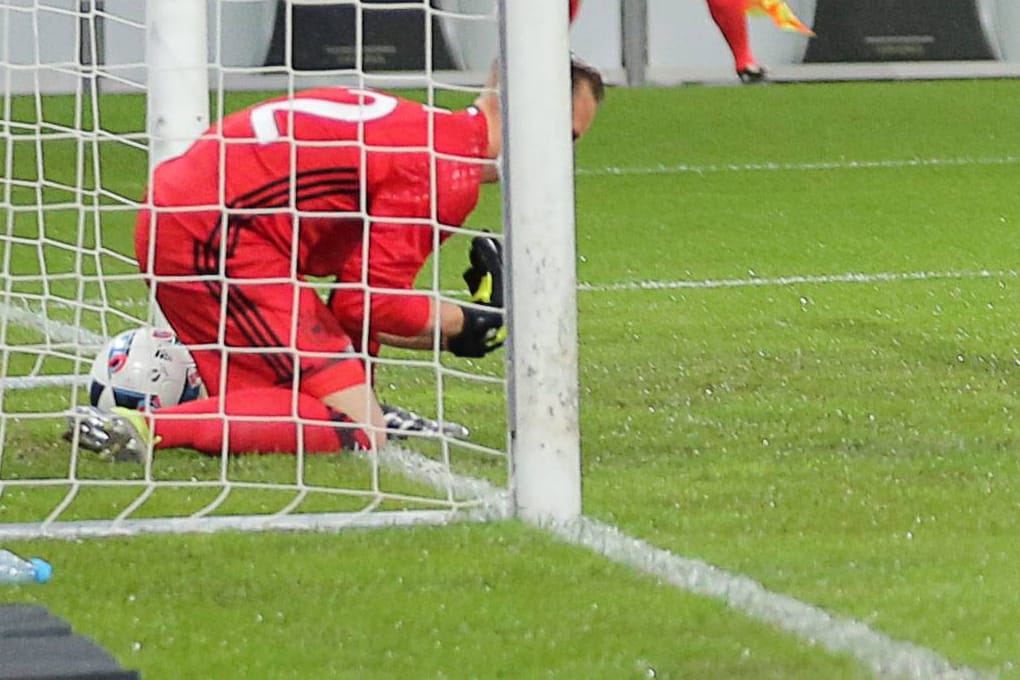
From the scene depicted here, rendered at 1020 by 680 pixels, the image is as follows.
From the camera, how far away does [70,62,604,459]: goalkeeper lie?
4.42 metres

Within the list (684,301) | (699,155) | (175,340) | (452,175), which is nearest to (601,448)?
(452,175)

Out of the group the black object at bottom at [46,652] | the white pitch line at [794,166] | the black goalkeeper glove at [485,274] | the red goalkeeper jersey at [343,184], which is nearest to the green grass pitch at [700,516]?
the black object at bottom at [46,652]

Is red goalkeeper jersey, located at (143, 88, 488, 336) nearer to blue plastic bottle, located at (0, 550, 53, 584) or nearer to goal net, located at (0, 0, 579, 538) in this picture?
goal net, located at (0, 0, 579, 538)

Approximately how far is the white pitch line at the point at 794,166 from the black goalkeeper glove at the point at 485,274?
6.61 meters

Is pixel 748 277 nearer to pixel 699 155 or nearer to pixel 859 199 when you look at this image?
pixel 859 199

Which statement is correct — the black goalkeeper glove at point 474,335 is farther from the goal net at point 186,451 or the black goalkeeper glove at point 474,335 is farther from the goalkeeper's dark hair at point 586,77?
the goalkeeper's dark hair at point 586,77

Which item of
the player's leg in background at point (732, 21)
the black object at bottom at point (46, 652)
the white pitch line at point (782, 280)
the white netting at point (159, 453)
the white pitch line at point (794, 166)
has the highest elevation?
the player's leg in background at point (732, 21)

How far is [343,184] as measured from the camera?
4.52 meters

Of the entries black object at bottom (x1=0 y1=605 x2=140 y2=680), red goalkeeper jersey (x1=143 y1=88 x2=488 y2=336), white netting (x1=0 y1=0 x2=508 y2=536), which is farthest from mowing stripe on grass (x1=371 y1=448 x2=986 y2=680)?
black object at bottom (x1=0 y1=605 x2=140 y2=680)

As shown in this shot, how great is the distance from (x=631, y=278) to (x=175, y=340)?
122 inches

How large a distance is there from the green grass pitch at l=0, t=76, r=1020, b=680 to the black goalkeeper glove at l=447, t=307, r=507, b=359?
0.21 meters

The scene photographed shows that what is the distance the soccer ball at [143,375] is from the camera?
4766mm

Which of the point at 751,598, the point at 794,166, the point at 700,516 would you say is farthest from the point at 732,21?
the point at 794,166

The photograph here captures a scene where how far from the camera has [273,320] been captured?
14.9ft
